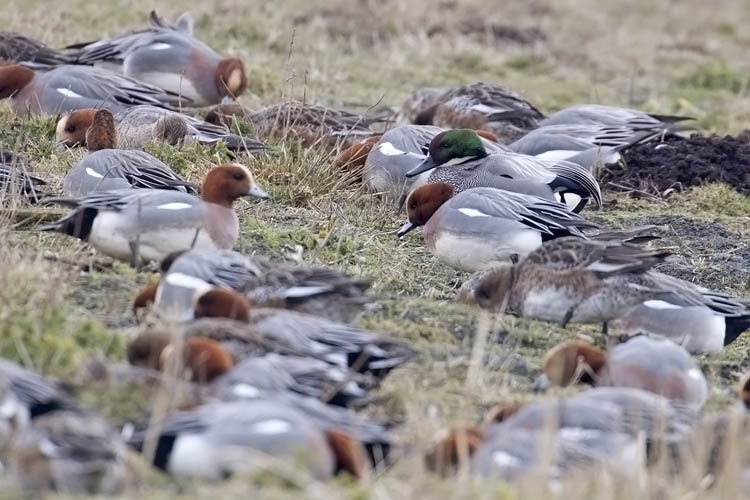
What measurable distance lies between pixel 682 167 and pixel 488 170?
6.33 feet

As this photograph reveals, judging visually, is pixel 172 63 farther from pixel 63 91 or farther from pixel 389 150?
pixel 389 150

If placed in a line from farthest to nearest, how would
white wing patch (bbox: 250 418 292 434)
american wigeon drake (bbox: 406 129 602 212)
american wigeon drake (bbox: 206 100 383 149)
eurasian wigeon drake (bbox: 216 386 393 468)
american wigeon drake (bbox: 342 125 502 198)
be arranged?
american wigeon drake (bbox: 206 100 383 149) → american wigeon drake (bbox: 342 125 502 198) → american wigeon drake (bbox: 406 129 602 212) → eurasian wigeon drake (bbox: 216 386 393 468) → white wing patch (bbox: 250 418 292 434)

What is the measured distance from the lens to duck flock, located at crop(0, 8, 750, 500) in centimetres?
419

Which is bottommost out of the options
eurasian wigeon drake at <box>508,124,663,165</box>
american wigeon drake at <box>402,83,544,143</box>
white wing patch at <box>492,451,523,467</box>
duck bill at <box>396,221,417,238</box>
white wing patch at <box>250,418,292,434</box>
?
american wigeon drake at <box>402,83,544,143</box>

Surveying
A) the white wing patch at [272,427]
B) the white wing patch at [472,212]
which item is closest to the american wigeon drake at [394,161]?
the white wing patch at [472,212]

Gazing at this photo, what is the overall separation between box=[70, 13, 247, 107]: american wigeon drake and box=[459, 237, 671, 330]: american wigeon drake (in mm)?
4337

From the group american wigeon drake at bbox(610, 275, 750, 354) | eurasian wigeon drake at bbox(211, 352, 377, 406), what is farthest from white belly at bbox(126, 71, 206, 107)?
eurasian wigeon drake at bbox(211, 352, 377, 406)

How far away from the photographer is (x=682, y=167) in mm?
9523

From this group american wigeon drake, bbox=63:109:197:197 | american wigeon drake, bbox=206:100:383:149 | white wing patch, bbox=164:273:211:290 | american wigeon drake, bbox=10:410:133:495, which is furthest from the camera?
american wigeon drake, bbox=206:100:383:149

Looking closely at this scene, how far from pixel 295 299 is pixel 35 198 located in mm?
1957

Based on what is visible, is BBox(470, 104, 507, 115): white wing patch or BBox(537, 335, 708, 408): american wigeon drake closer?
BBox(537, 335, 708, 408): american wigeon drake

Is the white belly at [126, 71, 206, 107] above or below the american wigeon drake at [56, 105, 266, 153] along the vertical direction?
below

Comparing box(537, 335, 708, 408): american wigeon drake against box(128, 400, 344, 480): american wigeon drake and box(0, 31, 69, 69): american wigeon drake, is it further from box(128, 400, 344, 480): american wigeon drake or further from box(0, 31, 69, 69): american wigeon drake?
box(0, 31, 69, 69): american wigeon drake

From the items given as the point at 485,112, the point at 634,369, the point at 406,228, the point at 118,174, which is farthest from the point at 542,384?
the point at 485,112
